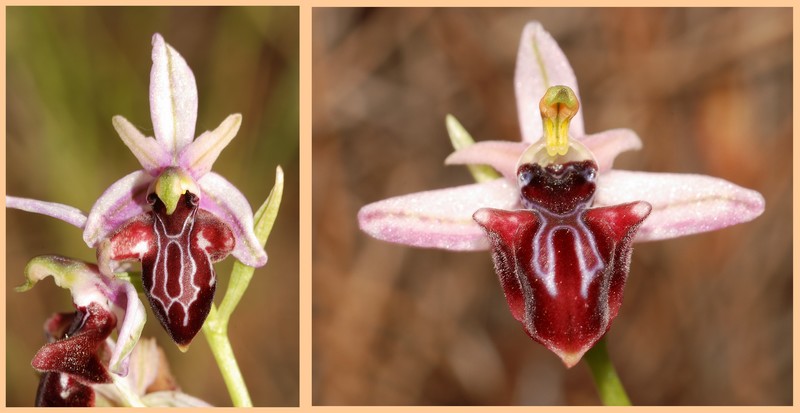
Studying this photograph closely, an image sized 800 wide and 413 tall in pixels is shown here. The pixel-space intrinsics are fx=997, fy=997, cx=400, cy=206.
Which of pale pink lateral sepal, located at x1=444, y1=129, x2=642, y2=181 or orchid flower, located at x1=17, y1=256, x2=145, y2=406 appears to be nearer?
orchid flower, located at x1=17, y1=256, x2=145, y2=406

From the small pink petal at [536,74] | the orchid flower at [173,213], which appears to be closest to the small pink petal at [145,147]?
the orchid flower at [173,213]

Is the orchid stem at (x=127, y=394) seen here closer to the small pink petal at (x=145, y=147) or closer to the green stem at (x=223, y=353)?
the green stem at (x=223, y=353)

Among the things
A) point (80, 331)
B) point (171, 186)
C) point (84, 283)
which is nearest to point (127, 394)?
point (80, 331)

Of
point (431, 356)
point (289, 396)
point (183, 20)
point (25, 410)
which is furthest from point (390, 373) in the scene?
point (25, 410)

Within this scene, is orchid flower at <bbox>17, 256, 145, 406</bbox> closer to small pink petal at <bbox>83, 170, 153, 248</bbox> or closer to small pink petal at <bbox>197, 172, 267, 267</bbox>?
small pink petal at <bbox>83, 170, 153, 248</bbox>

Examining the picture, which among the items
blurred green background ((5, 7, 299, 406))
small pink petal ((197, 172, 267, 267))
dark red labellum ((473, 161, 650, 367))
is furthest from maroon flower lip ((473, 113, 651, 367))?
blurred green background ((5, 7, 299, 406))

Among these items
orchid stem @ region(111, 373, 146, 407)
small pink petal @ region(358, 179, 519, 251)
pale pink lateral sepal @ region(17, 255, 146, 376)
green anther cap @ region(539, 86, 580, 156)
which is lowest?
orchid stem @ region(111, 373, 146, 407)

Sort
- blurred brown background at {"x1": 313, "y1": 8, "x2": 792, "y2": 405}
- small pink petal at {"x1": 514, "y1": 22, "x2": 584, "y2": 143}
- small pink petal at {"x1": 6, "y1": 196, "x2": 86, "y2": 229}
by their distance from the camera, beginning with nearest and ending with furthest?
small pink petal at {"x1": 6, "y1": 196, "x2": 86, "y2": 229} → small pink petal at {"x1": 514, "y1": 22, "x2": 584, "y2": 143} → blurred brown background at {"x1": 313, "y1": 8, "x2": 792, "y2": 405}

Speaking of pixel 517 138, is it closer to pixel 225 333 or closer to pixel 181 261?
pixel 225 333
